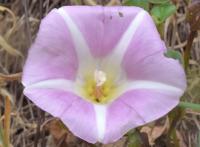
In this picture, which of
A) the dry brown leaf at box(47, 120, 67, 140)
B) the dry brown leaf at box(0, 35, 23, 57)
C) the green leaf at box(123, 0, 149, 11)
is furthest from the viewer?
the dry brown leaf at box(0, 35, 23, 57)

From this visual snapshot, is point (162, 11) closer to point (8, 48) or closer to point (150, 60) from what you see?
point (150, 60)

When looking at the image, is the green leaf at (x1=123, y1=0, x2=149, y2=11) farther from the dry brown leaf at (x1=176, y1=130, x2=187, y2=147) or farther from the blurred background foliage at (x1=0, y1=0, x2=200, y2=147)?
the dry brown leaf at (x1=176, y1=130, x2=187, y2=147)

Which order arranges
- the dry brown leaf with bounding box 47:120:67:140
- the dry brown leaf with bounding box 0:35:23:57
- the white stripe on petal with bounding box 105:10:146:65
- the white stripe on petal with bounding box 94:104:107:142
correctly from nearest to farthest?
the white stripe on petal with bounding box 94:104:107:142, the white stripe on petal with bounding box 105:10:146:65, the dry brown leaf with bounding box 47:120:67:140, the dry brown leaf with bounding box 0:35:23:57

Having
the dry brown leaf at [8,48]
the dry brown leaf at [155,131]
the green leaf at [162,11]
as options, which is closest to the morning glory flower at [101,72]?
the green leaf at [162,11]

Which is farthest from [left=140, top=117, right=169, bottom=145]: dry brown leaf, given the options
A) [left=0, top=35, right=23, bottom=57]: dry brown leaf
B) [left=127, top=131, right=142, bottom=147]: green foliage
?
[left=0, top=35, right=23, bottom=57]: dry brown leaf

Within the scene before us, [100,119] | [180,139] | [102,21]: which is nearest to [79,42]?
[102,21]

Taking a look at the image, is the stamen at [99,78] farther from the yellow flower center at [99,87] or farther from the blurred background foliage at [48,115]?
the blurred background foliage at [48,115]

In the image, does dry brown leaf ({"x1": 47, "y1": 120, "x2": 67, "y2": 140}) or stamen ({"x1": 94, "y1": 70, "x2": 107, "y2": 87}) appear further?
dry brown leaf ({"x1": 47, "y1": 120, "x2": 67, "y2": 140})

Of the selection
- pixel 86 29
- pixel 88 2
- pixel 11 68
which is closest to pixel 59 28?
pixel 86 29

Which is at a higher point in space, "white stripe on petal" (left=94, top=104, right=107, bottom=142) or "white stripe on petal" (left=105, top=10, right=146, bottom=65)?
"white stripe on petal" (left=105, top=10, right=146, bottom=65)
